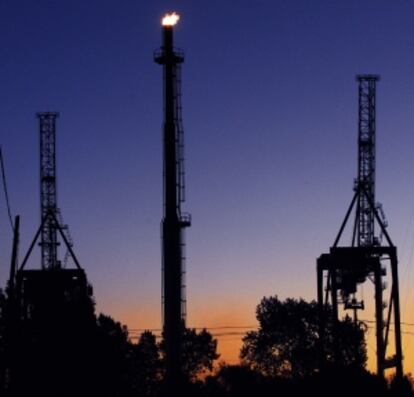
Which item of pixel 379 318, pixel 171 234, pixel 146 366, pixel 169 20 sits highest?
pixel 169 20

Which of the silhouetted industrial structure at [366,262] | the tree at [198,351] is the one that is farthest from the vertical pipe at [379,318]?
the tree at [198,351]

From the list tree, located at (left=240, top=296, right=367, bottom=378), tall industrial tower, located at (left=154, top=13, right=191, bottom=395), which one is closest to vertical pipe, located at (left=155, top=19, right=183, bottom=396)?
tall industrial tower, located at (left=154, top=13, right=191, bottom=395)

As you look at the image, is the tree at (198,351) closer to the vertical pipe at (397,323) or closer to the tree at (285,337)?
the tree at (285,337)

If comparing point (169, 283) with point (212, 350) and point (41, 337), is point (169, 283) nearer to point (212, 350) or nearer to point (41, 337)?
point (41, 337)

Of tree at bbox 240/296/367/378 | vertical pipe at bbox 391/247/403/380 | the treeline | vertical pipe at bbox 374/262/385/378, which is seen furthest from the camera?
tree at bbox 240/296/367/378

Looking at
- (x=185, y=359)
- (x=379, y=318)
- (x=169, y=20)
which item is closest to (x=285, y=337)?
(x=185, y=359)

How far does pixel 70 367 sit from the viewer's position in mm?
86500

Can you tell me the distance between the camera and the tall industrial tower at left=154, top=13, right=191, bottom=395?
2874 inches

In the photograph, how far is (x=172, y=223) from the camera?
73688mm

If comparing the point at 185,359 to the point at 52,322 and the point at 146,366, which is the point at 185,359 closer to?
the point at 146,366

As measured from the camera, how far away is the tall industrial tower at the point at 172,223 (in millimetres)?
73000

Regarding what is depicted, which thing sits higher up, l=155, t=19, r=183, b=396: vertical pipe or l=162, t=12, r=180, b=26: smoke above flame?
l=162, t=12, r=180, b=26: smoke above flame

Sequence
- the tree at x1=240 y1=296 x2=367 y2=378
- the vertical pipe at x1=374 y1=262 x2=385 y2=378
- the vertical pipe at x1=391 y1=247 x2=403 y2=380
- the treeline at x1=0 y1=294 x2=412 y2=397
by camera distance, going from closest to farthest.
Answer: the treeline at x1=0 y1=294 x2=412 y2=397 < the vertical pipe at x1=391 y1=247 x2=403 y2=380 < the vertical pipe at x1=374 y1=262 x2=385 y2=378 < the tree at x1=240 y1=296 x2=367 y2=378

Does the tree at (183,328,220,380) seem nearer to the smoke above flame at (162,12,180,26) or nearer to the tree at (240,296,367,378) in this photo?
the tree at (240,296,367,378)
